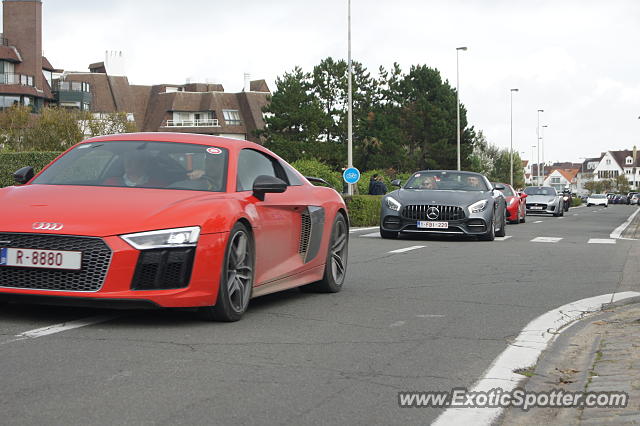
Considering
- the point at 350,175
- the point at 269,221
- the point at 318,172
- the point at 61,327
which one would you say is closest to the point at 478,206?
the point at 269,221

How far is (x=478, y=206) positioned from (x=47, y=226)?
Result: 44.9 ft

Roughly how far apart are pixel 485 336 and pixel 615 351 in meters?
0.98

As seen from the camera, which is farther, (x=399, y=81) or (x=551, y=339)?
(x=399, y=81)

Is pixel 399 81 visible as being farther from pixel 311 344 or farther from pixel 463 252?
pixel 311 344

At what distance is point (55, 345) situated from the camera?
603cm

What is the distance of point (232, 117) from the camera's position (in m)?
117

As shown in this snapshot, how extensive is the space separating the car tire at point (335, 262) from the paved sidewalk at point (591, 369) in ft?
7.93

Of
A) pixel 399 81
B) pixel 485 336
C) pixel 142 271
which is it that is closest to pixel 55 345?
pixel 142 271

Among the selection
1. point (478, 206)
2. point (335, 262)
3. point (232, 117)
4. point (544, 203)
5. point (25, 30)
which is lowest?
point (544, 203)

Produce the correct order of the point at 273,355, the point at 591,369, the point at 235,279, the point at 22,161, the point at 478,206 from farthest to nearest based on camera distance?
the point at 22,161 < the point at 478,206 < the point at 235,279 < the point at 273,355 < the point at 591,369

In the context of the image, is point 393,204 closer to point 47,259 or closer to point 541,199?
point 47,259

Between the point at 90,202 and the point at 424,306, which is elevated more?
the point at 90,202

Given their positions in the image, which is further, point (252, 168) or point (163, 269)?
point (252, 168)

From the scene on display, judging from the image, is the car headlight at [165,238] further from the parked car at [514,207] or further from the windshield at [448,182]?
the parked car at [514,207]
